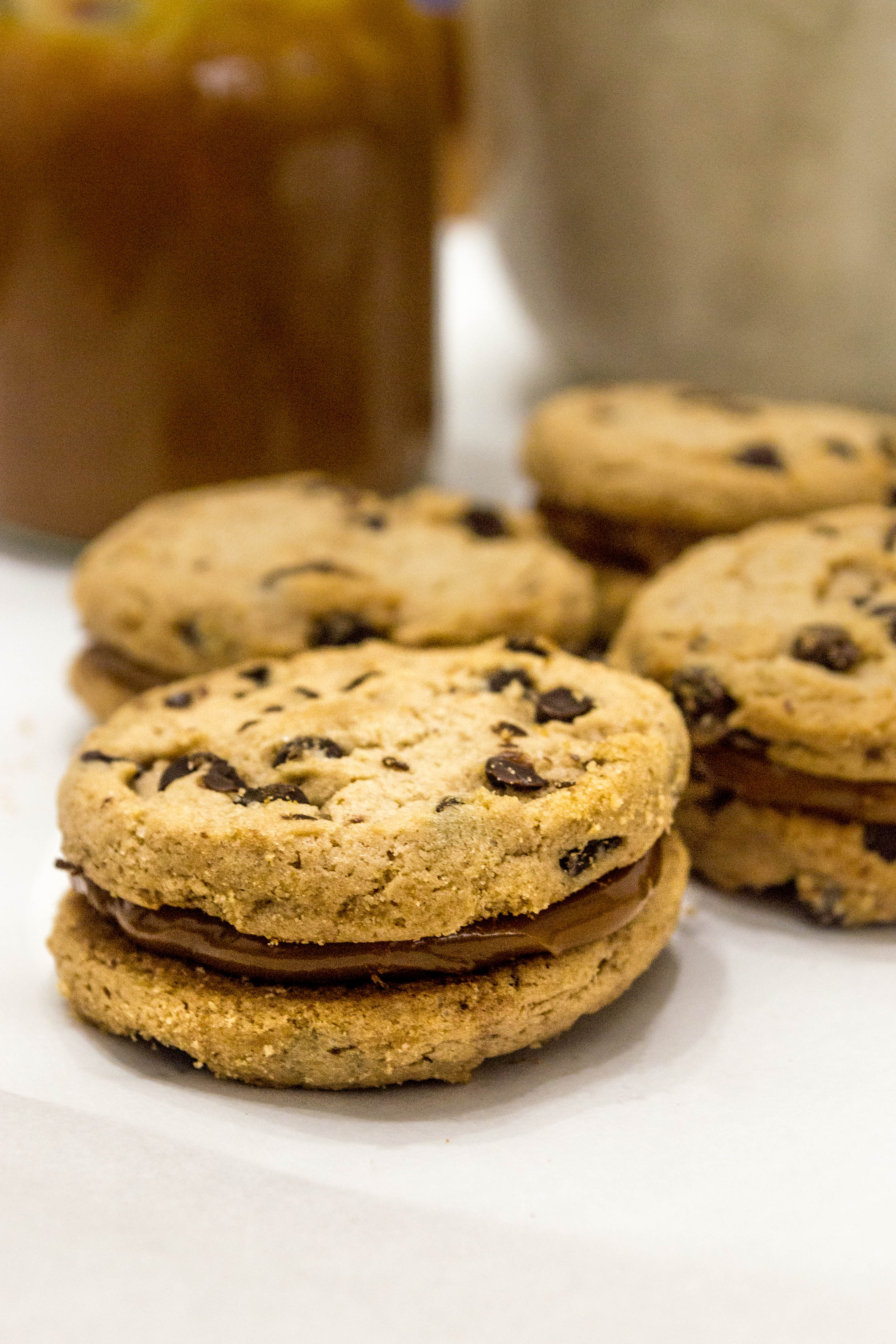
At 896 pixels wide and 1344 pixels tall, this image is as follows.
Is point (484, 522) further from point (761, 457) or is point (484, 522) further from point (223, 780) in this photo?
point (223, 780)

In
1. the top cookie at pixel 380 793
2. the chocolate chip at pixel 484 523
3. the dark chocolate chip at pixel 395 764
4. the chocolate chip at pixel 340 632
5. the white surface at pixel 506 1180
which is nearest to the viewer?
the white surface at pixel 506 1180

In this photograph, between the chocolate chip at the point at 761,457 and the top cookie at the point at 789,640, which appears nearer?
the top cookie at the point at 789,640

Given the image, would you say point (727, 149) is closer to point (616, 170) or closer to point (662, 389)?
point (616, 170)

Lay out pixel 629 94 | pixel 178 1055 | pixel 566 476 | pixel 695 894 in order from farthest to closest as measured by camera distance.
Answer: pixel 629 94 < pixel 566 476 < pixel 695 894 < pixel 178 1055

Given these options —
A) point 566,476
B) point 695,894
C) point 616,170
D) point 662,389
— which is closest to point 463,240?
point 616,170

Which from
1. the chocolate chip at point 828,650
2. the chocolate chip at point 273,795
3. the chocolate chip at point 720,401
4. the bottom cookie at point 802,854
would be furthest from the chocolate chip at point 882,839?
the chocolate chip at point 720,401

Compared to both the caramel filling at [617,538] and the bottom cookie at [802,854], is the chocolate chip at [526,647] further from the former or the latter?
the caramel filling at [617,538]
